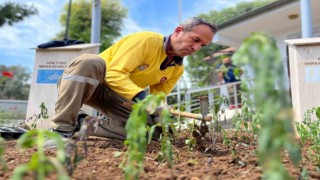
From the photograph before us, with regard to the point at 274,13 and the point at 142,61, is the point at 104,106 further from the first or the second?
the point at 274,13

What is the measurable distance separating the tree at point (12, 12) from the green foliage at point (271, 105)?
9.70 meters

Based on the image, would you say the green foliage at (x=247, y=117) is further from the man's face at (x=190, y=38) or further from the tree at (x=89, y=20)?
the tree at (x=89, y=20)

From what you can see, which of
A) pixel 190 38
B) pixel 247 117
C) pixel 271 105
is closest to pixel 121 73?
pixel 190 38

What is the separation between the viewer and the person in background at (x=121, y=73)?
5.82 feet

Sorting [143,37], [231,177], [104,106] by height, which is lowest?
[231,177]

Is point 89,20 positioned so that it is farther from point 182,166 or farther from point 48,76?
point 182,166

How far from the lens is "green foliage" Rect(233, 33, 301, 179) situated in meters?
0.49

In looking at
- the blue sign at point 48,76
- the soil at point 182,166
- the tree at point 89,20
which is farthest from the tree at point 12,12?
the tree at point 89,20

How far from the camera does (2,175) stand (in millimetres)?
952

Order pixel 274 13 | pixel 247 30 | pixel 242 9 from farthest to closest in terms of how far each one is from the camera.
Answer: pixel 242 9 → pixel 247 30 → pixel 274 13

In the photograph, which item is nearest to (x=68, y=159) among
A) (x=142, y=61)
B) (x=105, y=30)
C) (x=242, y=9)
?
(x=142, y=61)

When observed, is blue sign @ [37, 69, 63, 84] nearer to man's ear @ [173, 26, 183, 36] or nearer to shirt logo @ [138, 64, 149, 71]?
shirt logo @ [138, 64, 149, 71]

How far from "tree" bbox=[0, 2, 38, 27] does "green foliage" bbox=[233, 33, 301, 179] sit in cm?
970

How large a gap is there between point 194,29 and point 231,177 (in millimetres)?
1115
